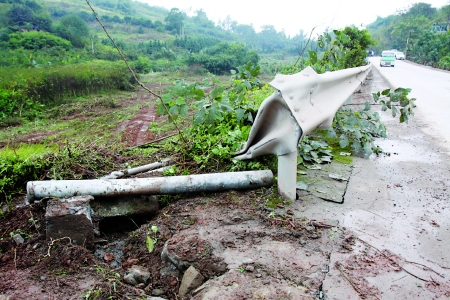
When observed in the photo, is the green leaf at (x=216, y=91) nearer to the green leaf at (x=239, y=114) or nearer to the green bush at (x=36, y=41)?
the green leaf at (x=239, y=114)

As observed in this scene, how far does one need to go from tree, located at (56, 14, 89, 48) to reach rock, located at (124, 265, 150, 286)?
2332cm

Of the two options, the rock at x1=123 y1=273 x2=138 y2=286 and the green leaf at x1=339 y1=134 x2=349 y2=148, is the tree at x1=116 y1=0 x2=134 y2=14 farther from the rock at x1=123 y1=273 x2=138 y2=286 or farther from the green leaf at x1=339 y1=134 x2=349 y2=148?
the rock at x1=123 y1=273 x2=138 y2=286

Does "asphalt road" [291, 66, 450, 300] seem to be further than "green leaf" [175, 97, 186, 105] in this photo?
No

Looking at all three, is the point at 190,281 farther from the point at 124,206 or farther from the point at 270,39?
the point at 270,39

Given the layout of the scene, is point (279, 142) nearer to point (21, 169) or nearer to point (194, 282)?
point (194, 282)

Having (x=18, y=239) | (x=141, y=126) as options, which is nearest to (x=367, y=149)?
(x=18, y=239)

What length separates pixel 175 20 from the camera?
33.0 m

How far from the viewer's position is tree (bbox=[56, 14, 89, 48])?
72.3 feet

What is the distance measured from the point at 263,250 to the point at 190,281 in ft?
1.65

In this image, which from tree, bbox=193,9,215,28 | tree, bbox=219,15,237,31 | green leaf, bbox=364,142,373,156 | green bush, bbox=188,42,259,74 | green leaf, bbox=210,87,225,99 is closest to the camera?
green leaf, bbox=210,87,225,99

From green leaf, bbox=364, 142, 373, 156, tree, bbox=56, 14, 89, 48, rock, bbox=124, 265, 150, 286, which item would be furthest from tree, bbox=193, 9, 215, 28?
rock, bbox=124, 265, 150, 286

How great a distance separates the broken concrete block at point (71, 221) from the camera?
2461 millimetres

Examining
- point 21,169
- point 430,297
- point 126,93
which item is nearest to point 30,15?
point 126,93

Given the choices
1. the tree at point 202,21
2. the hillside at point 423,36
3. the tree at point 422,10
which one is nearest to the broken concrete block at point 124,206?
the hillside at point 423,36
